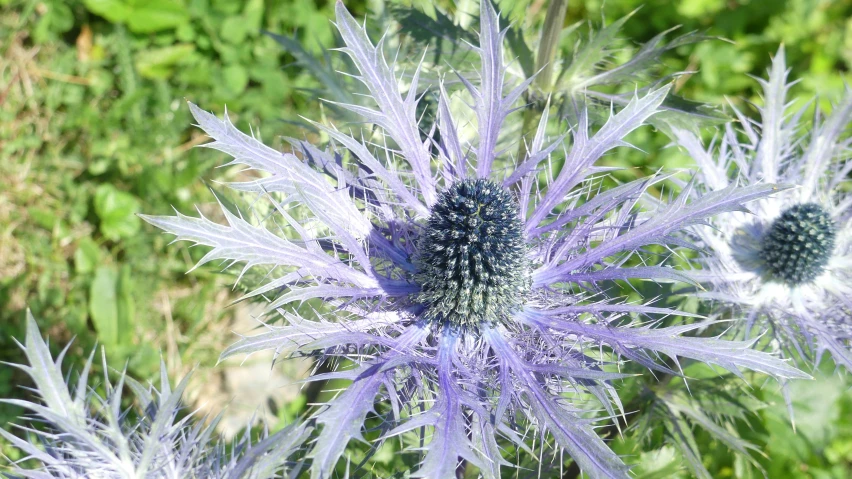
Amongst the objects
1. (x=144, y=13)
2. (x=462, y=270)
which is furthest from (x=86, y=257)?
(x=462, y=270)

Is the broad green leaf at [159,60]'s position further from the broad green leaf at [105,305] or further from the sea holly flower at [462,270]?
the sea holly flower at [462,270]

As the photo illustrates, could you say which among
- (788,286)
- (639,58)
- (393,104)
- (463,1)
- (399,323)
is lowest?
(399,323)

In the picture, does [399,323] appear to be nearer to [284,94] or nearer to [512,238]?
[512,238]

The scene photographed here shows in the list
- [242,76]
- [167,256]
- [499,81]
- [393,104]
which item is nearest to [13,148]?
[167,256]

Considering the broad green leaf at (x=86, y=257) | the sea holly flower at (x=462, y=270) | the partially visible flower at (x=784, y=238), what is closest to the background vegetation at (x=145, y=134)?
the broad green leaf at (x=86, y=257)

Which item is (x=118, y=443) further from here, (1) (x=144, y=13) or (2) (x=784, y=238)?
(1) (x=144, y=13)
